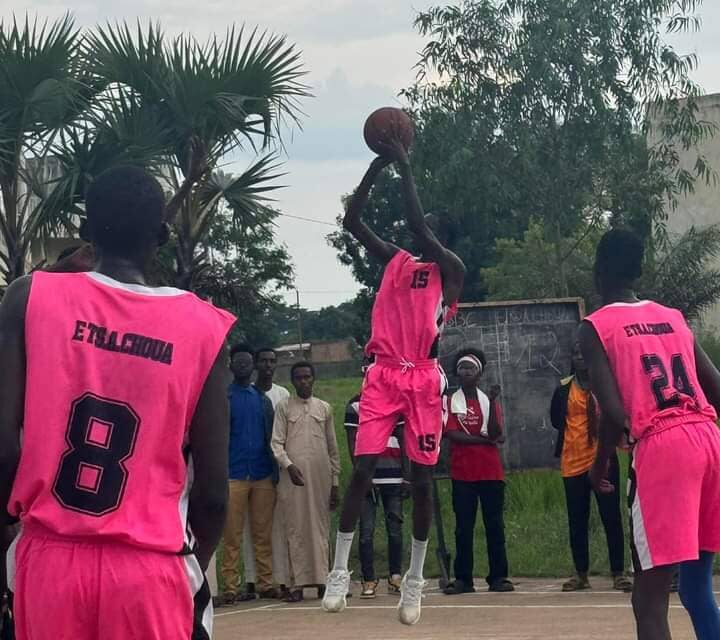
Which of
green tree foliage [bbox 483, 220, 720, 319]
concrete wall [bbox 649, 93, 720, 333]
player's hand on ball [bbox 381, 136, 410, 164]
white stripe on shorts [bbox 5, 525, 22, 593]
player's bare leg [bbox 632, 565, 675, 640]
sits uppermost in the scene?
concrete wall [bbox 649, 93, 720, 333]

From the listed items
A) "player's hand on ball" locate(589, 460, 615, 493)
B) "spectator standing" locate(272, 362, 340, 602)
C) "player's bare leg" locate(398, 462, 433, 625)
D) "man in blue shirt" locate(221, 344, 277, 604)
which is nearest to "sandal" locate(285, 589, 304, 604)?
"spectator standing" locate(272, 362, 340, 602)

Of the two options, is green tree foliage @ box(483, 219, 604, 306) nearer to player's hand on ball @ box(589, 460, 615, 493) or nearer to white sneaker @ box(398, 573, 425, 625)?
white sneaker @ box(398, 573, 425, 625)

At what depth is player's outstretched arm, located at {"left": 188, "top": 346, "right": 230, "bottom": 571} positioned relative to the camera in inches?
160

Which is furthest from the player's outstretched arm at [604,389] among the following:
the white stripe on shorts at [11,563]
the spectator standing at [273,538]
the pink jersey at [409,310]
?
the spectator standing at [273,538]

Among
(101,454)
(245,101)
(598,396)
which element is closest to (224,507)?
(101,454)

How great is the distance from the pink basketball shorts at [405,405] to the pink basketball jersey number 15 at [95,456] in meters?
4.86

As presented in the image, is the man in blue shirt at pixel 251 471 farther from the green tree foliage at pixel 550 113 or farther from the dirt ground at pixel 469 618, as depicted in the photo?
the green tree foliage at pixel 550 113

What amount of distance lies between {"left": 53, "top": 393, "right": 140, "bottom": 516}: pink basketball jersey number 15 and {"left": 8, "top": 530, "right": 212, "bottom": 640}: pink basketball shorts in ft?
0.36

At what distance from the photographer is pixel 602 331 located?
6.39m

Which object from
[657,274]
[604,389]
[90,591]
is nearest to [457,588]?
[604,389]

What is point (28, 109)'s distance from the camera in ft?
45.4

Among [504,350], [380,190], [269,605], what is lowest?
[269,605]

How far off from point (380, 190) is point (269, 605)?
2877cm

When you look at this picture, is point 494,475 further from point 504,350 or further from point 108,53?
point 108,53
